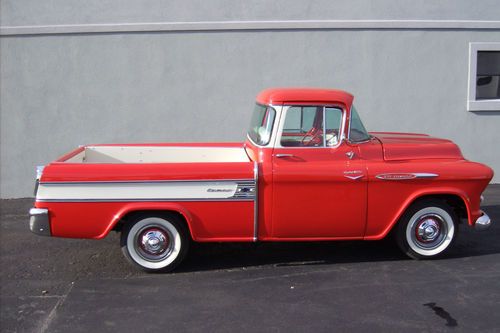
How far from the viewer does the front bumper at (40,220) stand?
15.7 feet

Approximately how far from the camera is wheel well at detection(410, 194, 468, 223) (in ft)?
17.1

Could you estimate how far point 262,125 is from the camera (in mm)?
5379

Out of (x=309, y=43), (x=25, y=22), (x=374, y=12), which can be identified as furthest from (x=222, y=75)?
(x=25, y=22)

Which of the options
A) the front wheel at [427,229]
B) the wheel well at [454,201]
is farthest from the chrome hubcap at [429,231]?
the wheel well at [454,201]

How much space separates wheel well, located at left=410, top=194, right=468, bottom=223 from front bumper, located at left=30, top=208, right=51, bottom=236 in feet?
11.5

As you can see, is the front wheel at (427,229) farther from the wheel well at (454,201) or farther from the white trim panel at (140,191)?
the white trim panel at (140,191)

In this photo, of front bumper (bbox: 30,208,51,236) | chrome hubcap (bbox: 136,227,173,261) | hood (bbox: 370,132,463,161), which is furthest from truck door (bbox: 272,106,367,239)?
front bumper (bbox: 30,208,51,236)

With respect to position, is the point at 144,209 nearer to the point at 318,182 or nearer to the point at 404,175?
the point at 318,182

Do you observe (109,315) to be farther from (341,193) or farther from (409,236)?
(409,236)

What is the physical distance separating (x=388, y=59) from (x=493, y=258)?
410 cm

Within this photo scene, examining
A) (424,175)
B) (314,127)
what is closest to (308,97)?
(314,127)

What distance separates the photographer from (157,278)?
4992 millimetres

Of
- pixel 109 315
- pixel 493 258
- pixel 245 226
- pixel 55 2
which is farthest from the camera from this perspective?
pixel 55 2

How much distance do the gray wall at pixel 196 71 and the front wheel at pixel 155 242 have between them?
142 inches
